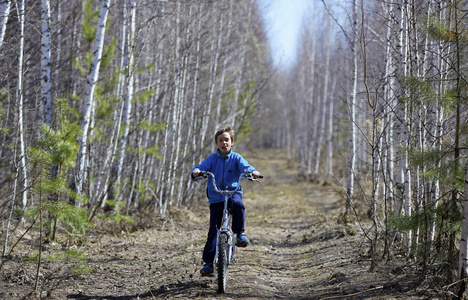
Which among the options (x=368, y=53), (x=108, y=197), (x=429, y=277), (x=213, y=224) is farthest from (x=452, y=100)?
(x=108, y=197)

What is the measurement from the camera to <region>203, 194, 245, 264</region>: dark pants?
4.86 metres

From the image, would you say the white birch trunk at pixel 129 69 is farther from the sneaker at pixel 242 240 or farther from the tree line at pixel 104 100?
the sneaker at pixel 242 240

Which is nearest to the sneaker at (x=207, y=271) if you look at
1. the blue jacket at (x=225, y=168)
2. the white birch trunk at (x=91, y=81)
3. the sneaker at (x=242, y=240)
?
the sneaker at (x=242, y=240)

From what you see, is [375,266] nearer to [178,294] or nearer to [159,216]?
[178,294]

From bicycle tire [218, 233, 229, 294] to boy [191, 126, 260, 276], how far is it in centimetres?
27

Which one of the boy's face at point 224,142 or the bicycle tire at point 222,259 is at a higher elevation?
the boy's face at point 224,142

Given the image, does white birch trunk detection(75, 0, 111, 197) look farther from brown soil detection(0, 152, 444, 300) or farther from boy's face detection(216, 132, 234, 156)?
boy's face detection(216, 132, 234, 156)

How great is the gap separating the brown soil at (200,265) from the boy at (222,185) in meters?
0.49

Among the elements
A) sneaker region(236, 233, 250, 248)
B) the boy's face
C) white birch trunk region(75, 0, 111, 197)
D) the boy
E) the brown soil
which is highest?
white birch trunk region(75, 0, 111, 197)

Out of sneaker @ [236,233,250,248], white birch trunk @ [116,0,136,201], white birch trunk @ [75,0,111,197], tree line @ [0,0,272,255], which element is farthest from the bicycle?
white birch trunk @ [116,0,136,201]

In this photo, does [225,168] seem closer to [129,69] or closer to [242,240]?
[242,240]

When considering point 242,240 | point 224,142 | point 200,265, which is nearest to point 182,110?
point 200,265

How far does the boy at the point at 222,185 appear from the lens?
485 cm

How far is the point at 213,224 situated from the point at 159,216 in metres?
5.40
